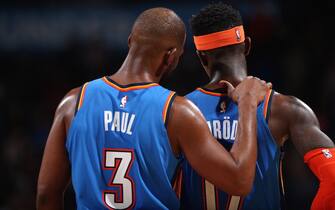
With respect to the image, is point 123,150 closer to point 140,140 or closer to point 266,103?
point 140,140

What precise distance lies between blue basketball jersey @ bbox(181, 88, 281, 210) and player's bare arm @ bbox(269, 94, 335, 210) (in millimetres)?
81

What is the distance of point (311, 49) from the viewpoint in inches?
368

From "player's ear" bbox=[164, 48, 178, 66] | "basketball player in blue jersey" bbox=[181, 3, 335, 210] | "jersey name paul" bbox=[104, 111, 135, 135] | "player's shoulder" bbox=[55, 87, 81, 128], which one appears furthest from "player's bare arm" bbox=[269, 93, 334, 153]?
"player's shoulder" bbox=[55, 87, 81, 128]

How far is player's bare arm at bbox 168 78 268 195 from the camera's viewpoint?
3490mm

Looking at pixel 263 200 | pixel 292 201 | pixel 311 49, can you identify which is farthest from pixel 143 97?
pixel 311 49

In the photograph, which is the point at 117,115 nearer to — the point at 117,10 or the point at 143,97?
the point at 143,97

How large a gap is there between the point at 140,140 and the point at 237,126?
57 centimetres

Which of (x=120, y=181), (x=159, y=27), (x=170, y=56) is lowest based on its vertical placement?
(x=120, y=181)

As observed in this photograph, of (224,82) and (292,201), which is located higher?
(224,82)

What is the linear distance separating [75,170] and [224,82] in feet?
3.48

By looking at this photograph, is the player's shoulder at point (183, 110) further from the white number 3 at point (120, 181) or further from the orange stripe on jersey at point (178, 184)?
the orange stripe on jersey at point (178, 184)

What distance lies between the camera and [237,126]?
3.77 metres

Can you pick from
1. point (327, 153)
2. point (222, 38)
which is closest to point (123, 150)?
point (222, 38)

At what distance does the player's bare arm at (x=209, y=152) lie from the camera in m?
3.49
